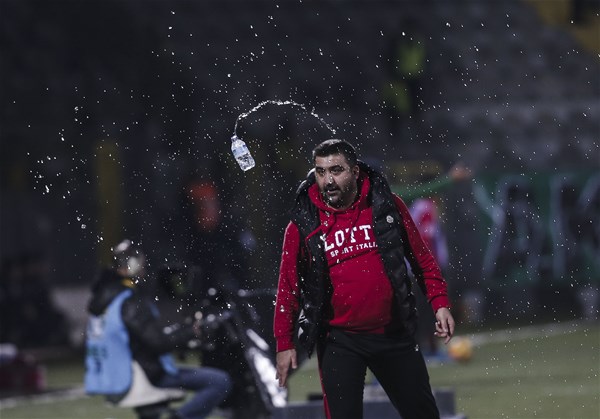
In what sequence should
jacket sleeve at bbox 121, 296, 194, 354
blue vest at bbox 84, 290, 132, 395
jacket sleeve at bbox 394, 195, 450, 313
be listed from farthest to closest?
blue vest at bbox 84, 290, 132, 395, jacket sleeve at bbox 121, 296, 194, 354, jacket sleeve at bbox 394, 195, 450, 313

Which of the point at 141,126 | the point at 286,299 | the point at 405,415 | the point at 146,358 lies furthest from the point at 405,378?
the point at 141,126

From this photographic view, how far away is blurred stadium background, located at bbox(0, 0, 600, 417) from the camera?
70.0 feet

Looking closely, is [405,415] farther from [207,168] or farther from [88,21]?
[88,21]

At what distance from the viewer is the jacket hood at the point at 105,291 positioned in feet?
36.2

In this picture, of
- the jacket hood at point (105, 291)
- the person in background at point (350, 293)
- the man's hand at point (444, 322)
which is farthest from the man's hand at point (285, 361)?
the jacket hood at point (105, 291)

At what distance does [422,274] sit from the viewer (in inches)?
320

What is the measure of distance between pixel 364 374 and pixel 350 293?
42 cm

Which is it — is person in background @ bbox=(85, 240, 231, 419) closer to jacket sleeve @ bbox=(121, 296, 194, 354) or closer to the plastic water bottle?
jacket sleeve @ bbox=(121, 296, 194, 354)

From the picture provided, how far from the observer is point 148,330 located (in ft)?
35.6

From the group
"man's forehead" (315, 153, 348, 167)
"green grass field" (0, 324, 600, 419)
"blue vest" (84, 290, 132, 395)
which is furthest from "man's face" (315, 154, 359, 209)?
"green grass field" (0, 324, 600, 419)

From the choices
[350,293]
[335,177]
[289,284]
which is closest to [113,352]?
[289,284]

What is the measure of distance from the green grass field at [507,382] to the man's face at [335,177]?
192 inches

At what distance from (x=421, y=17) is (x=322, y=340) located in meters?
21.6

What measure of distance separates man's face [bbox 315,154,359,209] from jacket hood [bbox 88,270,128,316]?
3.42 meters
